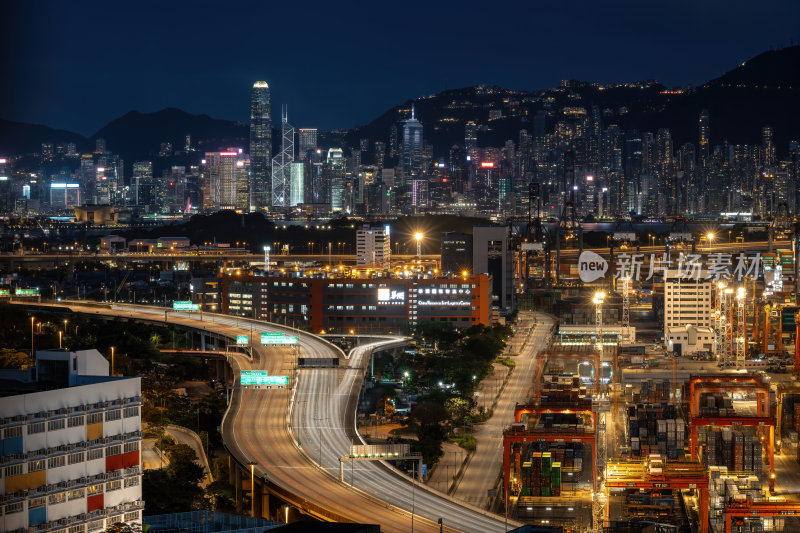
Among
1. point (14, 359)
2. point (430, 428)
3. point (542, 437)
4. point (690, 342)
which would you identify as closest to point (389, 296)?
point (690, 342)

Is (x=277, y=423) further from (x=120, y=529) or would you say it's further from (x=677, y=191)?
(x=677, y=191)

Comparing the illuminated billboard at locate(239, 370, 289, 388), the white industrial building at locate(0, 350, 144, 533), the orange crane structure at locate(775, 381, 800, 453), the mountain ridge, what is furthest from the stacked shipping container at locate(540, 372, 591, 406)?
the mountain ridge

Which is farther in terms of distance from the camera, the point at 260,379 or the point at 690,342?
the point at 690,342

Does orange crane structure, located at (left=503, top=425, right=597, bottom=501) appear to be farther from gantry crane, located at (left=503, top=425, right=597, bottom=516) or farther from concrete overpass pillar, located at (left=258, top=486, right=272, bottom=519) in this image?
concrete overpass pillar, located at (left=258, top=486, right=272, bottom=519)

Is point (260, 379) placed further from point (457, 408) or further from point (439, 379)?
point (439, 379)

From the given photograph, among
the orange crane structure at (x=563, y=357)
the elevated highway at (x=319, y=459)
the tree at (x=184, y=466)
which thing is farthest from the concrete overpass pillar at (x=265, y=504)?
the orange crane structure at (x=563, y=357)
